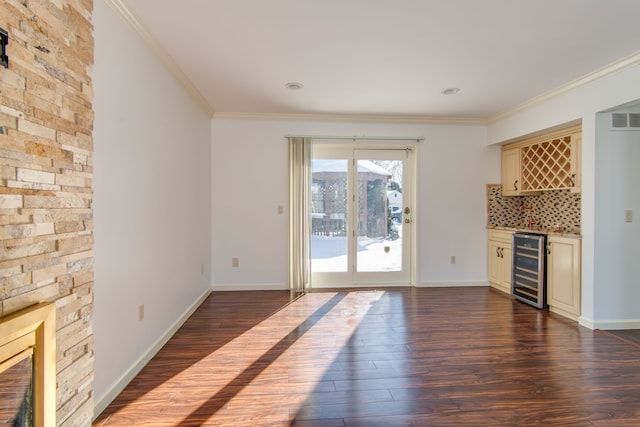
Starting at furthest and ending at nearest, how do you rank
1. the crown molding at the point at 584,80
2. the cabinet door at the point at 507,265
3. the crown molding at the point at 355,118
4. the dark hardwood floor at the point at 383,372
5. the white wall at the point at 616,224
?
the crown molding at the point at 355,118, the cabinet door at the point at 507,265, the white wall at the point at 616,224, the crown molding at the point at 584,80, the dark hardwood floor at the point at 383,372

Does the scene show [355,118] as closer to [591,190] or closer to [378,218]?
[378,218]

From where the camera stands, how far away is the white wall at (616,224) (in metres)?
3.15

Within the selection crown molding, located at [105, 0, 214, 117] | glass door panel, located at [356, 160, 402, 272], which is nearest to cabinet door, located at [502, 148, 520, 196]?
glass door panel, located at [356, 160, 402, 272]

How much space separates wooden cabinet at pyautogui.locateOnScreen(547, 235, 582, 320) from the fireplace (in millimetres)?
4348

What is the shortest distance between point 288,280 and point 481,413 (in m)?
3.10

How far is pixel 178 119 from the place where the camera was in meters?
3.17

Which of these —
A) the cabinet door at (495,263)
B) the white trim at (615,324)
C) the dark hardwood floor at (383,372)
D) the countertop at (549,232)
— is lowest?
the dark hardwood floor at (383,372)

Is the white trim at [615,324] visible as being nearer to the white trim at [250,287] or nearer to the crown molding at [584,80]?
the crown molding at [584,80]

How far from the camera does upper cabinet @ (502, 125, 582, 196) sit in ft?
11.9

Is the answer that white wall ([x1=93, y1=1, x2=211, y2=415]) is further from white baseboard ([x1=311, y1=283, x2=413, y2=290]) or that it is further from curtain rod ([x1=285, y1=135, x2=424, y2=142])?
white baseboard ([x1=311, y1=283, x2=413, y2=290])

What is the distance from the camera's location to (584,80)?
126 inches

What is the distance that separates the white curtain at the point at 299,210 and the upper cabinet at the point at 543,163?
2967mm

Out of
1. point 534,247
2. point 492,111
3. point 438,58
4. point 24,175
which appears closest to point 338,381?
point 24,175

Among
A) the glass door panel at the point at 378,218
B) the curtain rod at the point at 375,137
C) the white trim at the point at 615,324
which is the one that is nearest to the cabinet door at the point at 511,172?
the curtain rod at the point at 375,137
